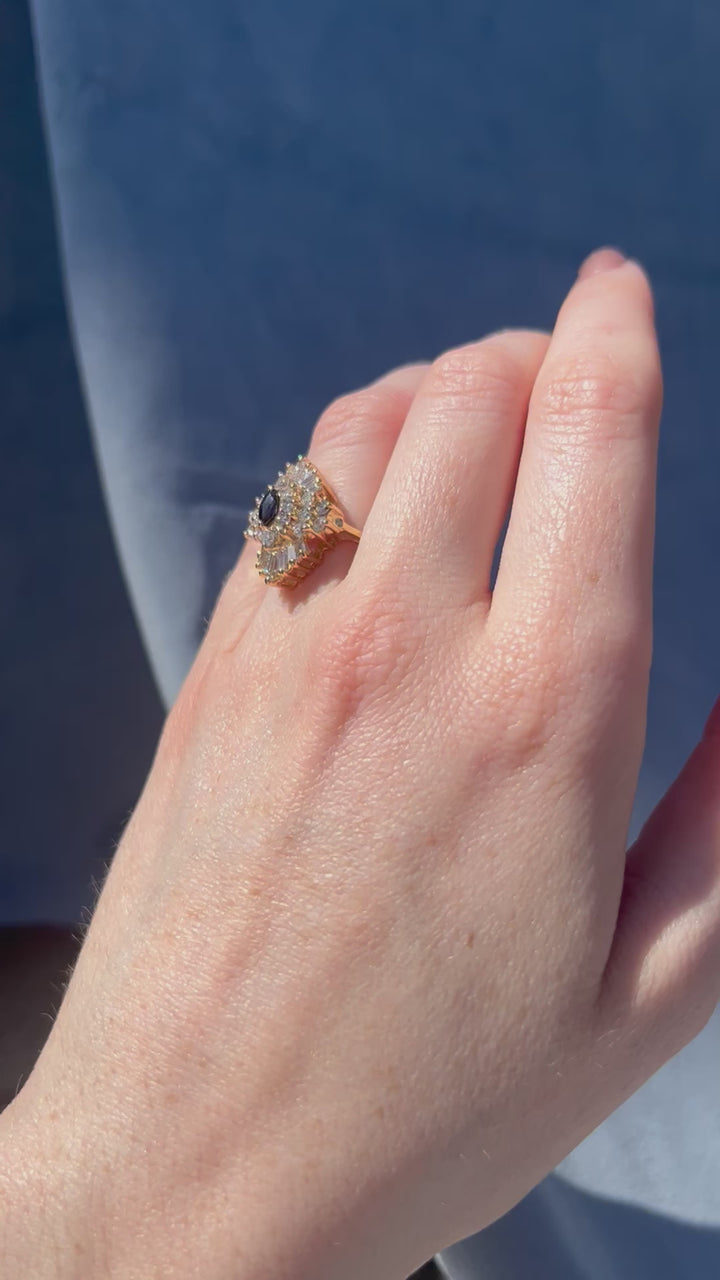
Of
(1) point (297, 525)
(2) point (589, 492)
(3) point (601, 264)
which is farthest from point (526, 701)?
(3) point (601, 264)

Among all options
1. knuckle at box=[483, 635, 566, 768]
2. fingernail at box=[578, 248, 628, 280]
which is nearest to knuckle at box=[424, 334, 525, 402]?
fingernail at box=[578, 248, 628, 280]

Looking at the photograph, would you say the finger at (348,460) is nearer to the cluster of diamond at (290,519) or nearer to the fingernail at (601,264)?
the cluster of diamond at (290,519)

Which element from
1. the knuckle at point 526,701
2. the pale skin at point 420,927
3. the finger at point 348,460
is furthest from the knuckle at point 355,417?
the knuckle at point 526,701

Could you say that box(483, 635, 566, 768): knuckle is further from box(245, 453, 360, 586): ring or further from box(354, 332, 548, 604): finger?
box(245, 453, 360, 586): ring

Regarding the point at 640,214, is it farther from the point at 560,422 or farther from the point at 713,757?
the point at 713,757

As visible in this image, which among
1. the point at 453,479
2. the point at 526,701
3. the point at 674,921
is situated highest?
the point at 453,479

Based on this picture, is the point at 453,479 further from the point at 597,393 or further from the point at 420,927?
the point at 420,927

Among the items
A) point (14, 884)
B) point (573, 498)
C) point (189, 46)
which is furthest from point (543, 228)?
point (14, 884)
